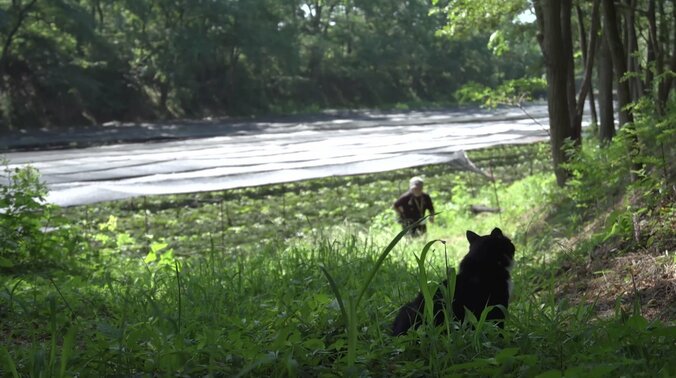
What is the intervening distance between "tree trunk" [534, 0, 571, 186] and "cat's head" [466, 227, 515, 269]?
612 cm

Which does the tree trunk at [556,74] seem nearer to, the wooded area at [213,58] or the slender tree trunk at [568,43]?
the slender tree trunk at [568,43]

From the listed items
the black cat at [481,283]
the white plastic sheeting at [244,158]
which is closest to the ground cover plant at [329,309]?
the black cat at [481,283]

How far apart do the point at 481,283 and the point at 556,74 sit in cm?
736

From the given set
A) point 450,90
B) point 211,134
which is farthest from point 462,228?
point 450,90

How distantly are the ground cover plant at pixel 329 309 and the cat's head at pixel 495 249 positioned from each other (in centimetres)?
19

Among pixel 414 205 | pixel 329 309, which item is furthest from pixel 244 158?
pixel 329 309

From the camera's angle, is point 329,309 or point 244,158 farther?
point 244,158

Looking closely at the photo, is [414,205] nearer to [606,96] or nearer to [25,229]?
[606,96]

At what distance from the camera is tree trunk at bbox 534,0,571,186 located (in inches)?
421

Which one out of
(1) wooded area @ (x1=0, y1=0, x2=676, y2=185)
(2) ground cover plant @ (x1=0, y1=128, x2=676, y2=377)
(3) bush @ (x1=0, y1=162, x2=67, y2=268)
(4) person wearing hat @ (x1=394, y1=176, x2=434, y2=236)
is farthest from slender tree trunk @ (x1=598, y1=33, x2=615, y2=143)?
(3) bush @ (x1=0, y1=162, x2=67, y2=268)

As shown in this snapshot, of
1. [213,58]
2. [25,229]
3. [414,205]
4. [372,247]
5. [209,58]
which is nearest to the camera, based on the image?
[372,247]

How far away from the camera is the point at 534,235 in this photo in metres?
10.1

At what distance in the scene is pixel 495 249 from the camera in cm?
443

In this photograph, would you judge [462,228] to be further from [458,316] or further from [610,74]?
[458,316]
